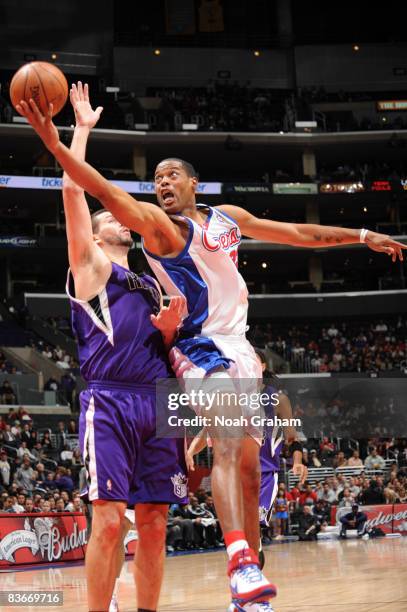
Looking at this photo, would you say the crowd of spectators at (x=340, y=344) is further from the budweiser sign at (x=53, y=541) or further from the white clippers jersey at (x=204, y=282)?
the white clippers jersey at (x=204, y=282)

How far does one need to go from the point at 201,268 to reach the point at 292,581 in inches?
233

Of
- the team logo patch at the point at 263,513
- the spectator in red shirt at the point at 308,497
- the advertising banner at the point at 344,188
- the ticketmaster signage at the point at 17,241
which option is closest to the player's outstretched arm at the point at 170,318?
the team logo patch at the point at 263,513

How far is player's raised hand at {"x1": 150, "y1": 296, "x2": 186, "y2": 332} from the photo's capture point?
5.17 metres

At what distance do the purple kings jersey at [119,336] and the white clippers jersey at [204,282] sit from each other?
23cm

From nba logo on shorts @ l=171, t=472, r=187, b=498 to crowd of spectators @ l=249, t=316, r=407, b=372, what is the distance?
30540mm

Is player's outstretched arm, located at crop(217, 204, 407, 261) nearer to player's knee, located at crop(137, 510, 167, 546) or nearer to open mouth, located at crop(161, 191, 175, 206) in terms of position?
open mouth, located at crop(161, 191, 175, 206)

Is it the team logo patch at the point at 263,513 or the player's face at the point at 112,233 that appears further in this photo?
the team logo patch at the point at 263,513

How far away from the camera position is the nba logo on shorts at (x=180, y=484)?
5289 mm

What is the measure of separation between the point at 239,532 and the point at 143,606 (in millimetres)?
958

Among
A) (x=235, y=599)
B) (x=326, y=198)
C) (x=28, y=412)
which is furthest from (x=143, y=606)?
(x=326, y=198)

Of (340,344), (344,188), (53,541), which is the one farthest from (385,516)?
(344,188)

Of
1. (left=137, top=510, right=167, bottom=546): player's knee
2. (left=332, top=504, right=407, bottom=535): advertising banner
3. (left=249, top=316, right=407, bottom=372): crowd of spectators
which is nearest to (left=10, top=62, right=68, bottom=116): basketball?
(left=137, top=510, right=167, bottom=546): player's knee

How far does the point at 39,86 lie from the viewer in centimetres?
512

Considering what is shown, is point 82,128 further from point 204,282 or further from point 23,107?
point 204,282
